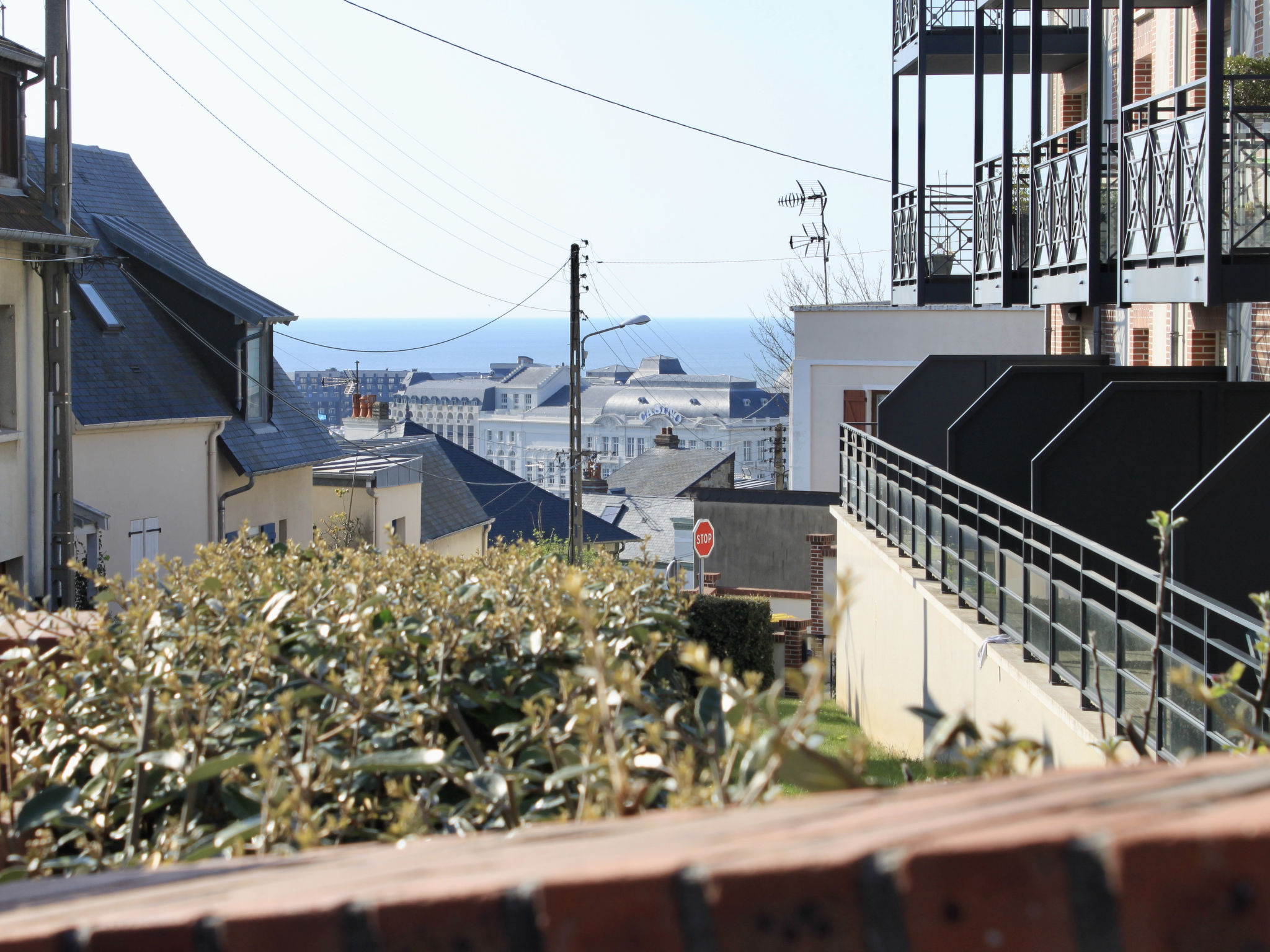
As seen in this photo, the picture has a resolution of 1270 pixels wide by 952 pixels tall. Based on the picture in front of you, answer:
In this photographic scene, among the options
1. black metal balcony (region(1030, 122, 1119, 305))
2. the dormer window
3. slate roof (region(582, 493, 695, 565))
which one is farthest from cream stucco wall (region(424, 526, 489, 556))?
black metal balcony (region(1030, 122, 1119, 305))

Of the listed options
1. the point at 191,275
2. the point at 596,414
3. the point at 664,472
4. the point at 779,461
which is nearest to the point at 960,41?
the point at 191,275

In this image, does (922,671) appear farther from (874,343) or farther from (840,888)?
(874,343)

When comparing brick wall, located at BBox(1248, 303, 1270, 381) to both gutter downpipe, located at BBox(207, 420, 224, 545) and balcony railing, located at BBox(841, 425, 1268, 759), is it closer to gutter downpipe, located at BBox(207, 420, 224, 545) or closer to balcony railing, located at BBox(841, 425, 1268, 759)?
balcony railing, located at BBox(841, 425, 1268, 759)

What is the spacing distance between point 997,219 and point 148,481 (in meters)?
15.1

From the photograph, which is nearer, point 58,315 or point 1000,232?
point 1000,232

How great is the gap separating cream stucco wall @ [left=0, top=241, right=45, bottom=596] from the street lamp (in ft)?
44.1

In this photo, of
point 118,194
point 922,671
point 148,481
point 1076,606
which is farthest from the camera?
point 118,194

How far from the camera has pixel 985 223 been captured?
572 inches

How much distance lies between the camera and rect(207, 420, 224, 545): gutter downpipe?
23344 millimetres

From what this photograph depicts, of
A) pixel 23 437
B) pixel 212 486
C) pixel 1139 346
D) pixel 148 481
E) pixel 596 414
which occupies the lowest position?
pixel 212 486

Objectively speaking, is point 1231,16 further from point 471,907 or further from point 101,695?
point 471,907

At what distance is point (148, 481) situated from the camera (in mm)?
21859


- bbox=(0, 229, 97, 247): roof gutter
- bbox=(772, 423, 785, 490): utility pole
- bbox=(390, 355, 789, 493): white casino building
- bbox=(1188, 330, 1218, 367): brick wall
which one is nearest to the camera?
bbox=(1188, 330, 1218, 367): brick wall

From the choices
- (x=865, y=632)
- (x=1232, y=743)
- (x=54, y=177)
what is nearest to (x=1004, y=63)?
(x=865, y=632)
